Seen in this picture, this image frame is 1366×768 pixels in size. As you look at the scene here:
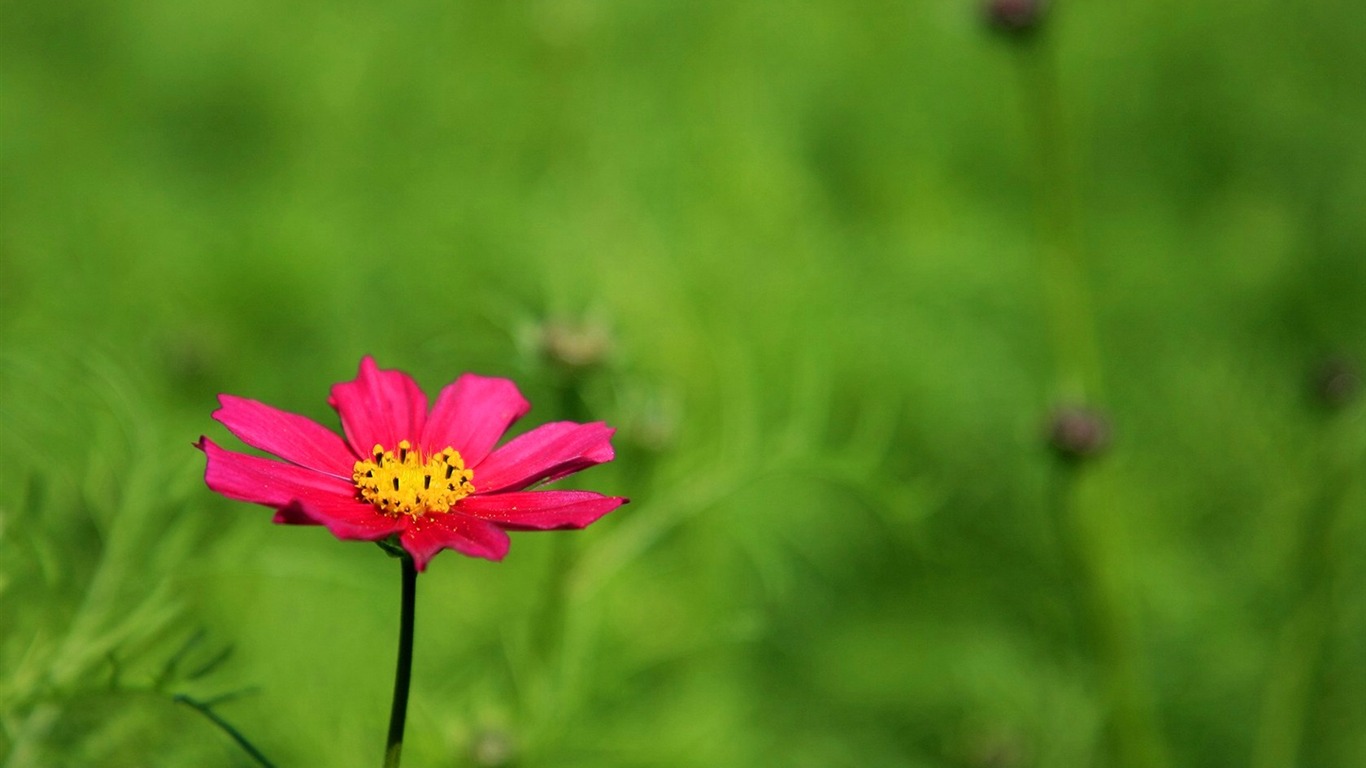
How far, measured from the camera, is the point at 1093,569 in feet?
3.78

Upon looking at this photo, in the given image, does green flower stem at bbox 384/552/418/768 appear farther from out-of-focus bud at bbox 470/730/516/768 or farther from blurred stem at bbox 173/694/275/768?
out-of-focus bud at bbox 470/730/516/768

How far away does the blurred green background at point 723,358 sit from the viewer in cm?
108

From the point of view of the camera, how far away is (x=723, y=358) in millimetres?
1571

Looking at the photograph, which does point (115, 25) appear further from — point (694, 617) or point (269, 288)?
point (694, 617)

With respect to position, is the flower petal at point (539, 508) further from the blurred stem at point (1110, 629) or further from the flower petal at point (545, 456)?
the blurred stem at point (1110, 629)

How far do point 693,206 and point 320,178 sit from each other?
0.51 metres

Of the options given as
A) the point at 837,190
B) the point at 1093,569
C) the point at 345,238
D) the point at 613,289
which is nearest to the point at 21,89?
the point at 345,238

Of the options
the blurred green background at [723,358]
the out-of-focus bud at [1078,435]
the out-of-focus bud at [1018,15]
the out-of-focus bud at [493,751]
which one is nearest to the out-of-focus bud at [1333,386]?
the blurred green background at [723,358]

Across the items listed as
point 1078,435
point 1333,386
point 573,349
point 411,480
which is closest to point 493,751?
point 573,349

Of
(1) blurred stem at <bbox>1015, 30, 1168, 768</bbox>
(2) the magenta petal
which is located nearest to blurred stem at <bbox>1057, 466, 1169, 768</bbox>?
(1) blurred stem at <bbox>1015, 30, 1168, 768</bbox>

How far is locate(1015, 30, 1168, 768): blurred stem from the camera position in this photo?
113 centimetres

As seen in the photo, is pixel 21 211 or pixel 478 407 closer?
pixel 478 407

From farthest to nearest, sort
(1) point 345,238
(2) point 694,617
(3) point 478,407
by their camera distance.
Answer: (1) point 345,238 < (2) point 694,617 < (3) point 478,407

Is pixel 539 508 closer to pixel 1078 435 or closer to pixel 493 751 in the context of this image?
pixel 493 751
